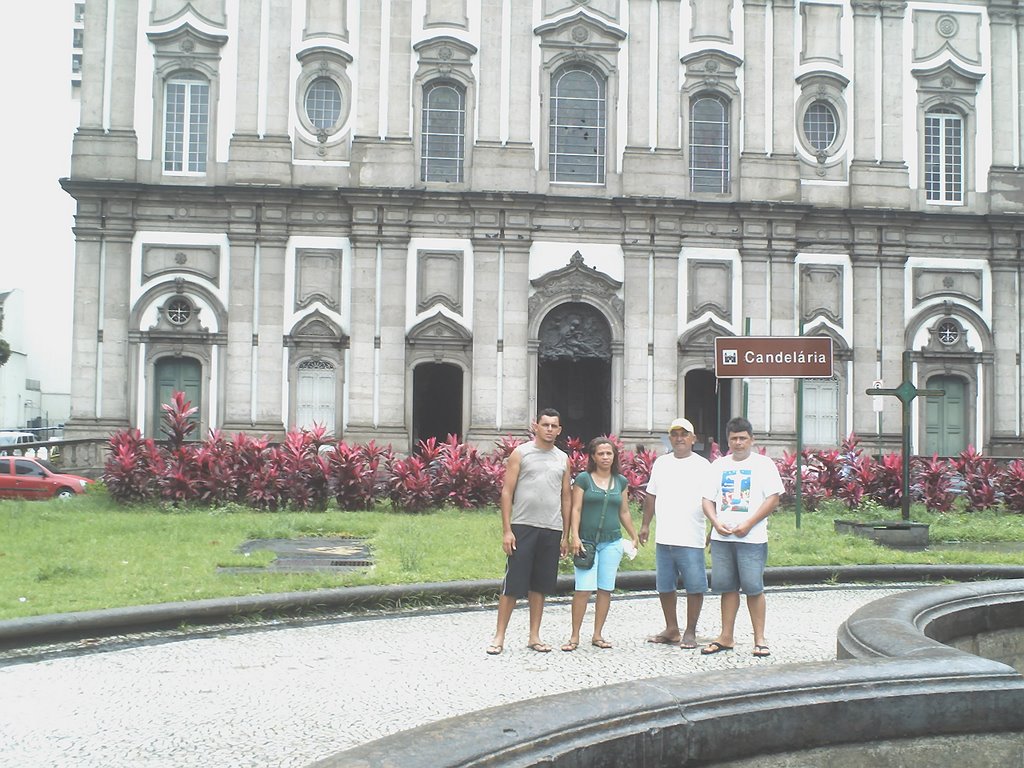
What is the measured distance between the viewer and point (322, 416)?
27859 mm

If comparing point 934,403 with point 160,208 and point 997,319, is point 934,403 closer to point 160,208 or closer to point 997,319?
point 997,319

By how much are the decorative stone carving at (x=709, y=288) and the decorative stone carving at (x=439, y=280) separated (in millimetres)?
5729

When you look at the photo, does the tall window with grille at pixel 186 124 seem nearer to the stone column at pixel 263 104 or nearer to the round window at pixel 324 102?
the stone column at pixel 263 104

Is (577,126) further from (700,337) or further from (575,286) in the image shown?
(700,337)

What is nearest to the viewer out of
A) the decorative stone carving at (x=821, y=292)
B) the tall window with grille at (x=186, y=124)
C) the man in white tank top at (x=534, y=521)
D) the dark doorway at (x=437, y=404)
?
the man in white tank top at (x=534, y=521)

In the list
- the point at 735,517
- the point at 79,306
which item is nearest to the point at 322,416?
the point at 79,306

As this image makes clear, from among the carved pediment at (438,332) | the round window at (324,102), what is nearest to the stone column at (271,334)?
the round window at (324,102)

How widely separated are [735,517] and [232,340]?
69.9 feet

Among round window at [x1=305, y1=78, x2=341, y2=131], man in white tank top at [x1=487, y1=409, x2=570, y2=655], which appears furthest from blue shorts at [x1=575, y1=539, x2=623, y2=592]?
round window at [x1=305, y1=78, x2=341, y2=131]

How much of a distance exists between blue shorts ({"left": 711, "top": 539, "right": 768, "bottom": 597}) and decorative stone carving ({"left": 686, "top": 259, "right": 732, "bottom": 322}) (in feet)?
68.2

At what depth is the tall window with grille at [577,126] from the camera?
28.8 meters

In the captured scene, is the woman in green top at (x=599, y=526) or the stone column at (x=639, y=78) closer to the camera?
the woman in green top at (x=599, y=526)

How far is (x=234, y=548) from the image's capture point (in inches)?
Answer: 516

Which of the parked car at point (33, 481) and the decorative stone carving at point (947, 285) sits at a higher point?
the decorative stone carving at point (947, 285)
